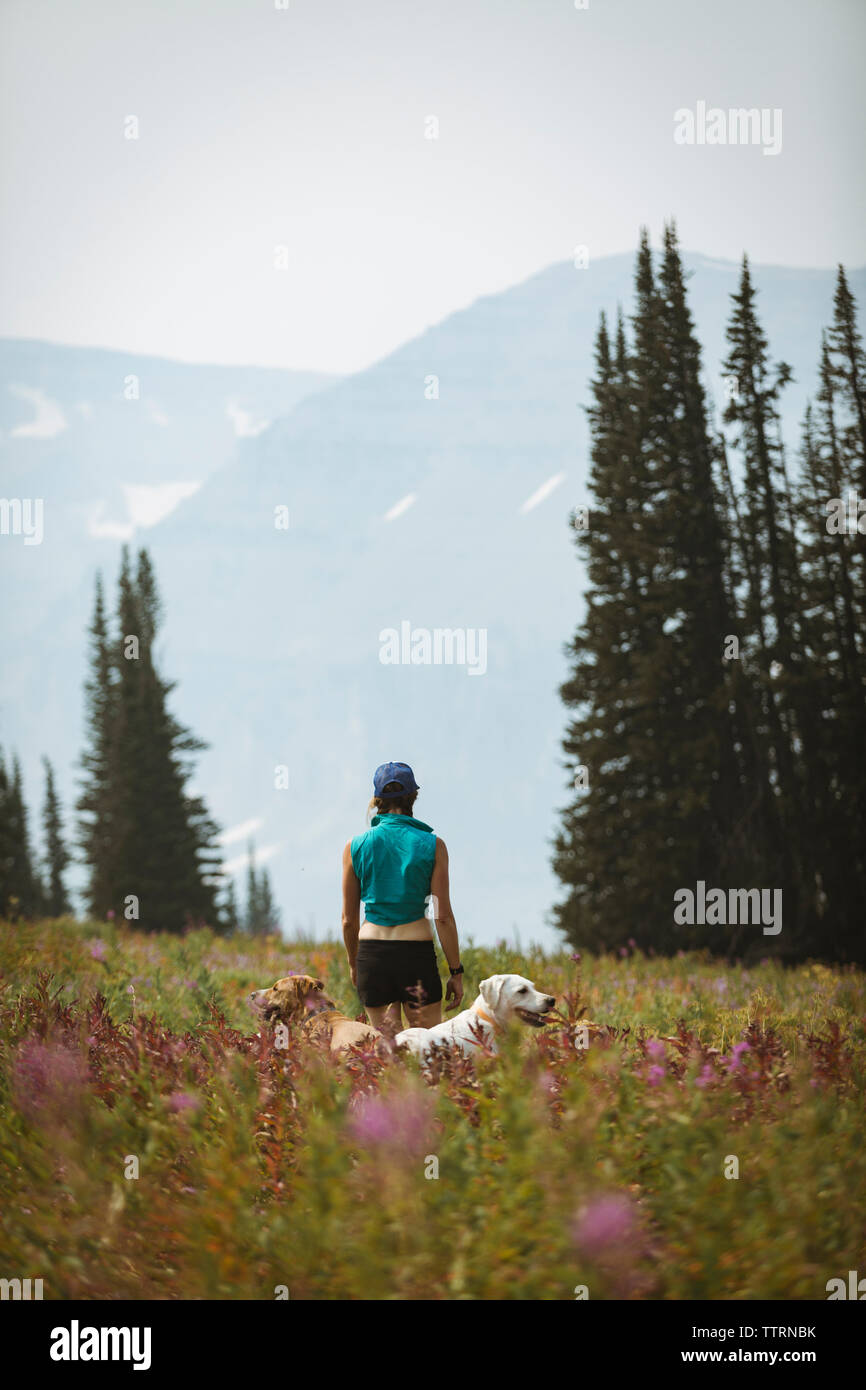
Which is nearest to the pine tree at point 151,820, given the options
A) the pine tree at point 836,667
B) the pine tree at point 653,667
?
the pine tree at point 653,667

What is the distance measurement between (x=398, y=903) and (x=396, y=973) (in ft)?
1.41

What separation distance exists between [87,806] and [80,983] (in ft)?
159

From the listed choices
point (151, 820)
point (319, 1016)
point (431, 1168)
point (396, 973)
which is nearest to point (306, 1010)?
point (319, 1016)

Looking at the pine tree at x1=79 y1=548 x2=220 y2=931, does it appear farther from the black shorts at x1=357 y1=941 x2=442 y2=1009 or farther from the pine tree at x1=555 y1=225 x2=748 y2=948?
the black shorts at x1=357 y1=941 x2=442 y2=1009

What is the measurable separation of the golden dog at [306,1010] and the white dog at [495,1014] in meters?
0.62

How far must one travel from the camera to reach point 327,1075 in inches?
208

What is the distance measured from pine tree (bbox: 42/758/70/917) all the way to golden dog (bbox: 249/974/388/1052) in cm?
6456

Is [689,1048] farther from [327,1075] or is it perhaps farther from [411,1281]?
[411,1281]

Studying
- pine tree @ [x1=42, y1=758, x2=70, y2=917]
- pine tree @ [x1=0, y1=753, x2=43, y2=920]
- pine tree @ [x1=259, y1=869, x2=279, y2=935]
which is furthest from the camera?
pine tree @ [x1=259, y1=869, x2=279, y2=935]

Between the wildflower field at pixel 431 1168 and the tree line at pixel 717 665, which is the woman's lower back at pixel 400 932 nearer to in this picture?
the wildflower field at pixel 431 1168

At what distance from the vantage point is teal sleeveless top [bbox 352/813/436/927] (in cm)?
680

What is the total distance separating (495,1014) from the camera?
629cm

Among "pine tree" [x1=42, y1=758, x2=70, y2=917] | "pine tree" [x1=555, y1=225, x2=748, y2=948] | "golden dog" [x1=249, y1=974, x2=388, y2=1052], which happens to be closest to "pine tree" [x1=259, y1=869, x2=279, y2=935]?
"pine tree" [x1=42, y1=758, x2=70, y2=917]
